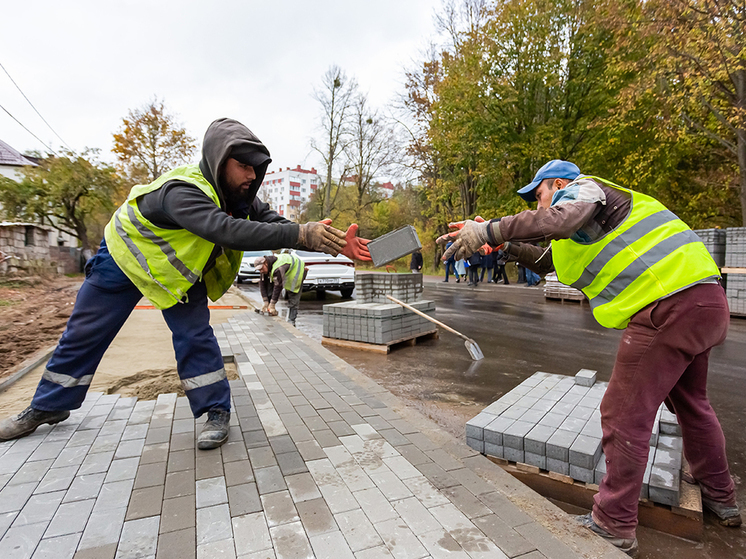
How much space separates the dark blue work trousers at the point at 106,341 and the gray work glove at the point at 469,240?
1.57 meters

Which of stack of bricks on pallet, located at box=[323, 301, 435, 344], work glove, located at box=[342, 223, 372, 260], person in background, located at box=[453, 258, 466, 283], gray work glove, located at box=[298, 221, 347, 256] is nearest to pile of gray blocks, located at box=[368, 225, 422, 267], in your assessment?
work glove, located at box=[342, 223, 372, 260]

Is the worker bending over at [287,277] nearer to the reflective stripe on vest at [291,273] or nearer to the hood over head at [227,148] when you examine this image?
the reflective stripe on vest at [291,273]

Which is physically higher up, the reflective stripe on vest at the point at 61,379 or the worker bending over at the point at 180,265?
the worker bending over at the point at 180,265

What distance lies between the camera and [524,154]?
18672 millimetres

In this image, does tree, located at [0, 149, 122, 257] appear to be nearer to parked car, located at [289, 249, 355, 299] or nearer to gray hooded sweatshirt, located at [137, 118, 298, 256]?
parked car, located at [289, 249, 355, 299]

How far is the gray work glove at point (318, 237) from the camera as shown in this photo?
2381 mm

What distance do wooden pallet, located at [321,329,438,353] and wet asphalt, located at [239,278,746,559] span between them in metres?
0.12

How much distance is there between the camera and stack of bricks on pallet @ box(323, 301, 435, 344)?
645 centimetres

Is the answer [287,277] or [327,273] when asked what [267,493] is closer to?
[287,277]

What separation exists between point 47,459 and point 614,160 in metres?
19.2

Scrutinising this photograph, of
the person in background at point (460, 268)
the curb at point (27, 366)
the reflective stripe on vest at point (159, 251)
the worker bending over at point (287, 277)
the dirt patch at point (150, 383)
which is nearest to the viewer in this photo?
the reflective stripe on vest at point (159, 251)

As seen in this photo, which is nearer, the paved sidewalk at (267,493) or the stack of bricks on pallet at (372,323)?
the paved sidewalk at (267,493)

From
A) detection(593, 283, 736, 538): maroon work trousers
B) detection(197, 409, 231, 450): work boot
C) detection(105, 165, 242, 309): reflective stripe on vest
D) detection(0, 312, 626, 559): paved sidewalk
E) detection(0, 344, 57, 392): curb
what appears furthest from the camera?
detection(0, 344, 57, 392): curb

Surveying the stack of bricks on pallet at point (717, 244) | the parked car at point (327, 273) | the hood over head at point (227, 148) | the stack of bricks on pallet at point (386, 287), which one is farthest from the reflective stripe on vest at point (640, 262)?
the parked car at point (327, 273)
